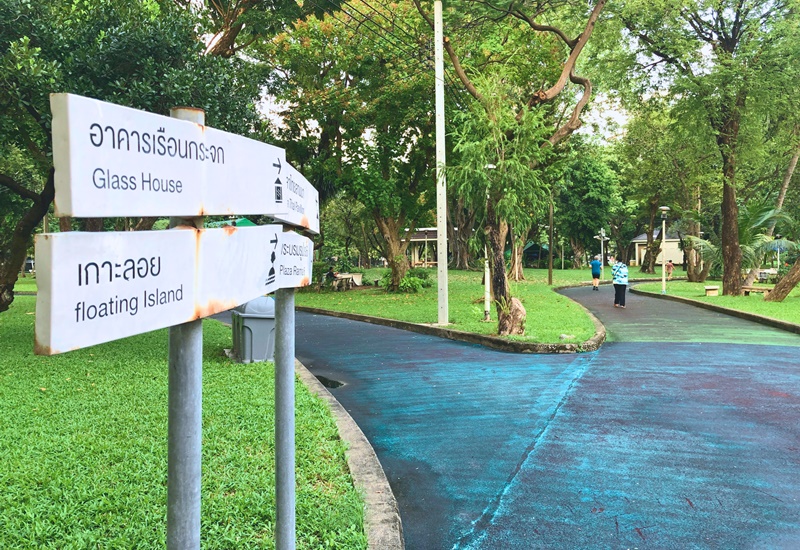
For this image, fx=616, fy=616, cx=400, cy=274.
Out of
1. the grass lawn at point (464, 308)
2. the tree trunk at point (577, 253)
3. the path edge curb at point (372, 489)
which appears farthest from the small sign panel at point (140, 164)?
the tree trunk at point (577, 253)

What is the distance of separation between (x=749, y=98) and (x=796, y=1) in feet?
9.50

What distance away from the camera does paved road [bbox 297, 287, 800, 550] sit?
3691mm

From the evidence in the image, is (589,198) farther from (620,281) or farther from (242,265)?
(242,265)

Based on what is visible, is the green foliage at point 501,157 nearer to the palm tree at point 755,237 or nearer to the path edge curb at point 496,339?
the path edge curb at point 496,339

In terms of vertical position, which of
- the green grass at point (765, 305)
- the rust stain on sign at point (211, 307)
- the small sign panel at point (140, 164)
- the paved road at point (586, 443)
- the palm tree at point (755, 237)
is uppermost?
the palm tree at point (755, 237)

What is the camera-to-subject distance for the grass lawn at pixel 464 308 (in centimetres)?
1228

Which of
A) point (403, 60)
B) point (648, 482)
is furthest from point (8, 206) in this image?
point (648, 482)

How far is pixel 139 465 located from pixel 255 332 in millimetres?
4485

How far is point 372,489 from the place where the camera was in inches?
161

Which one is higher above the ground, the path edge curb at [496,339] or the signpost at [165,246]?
the signpost at [165,246]

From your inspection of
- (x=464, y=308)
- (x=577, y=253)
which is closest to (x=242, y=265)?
(x=464, y=308)

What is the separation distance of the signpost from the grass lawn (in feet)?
30.8

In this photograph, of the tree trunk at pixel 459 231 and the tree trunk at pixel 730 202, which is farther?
the tree trunk at pixel 459 231

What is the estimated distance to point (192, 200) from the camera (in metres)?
1.58
